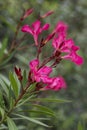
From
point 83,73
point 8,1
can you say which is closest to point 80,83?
point 83,73

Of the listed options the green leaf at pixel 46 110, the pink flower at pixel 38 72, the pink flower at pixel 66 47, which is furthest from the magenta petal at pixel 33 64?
the green leaf at pixel 46 110

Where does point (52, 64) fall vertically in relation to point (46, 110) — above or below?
above

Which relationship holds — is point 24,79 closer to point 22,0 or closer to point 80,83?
point 22,0

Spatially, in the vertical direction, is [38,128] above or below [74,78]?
above

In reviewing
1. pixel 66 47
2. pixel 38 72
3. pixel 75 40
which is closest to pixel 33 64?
pixel 38 72

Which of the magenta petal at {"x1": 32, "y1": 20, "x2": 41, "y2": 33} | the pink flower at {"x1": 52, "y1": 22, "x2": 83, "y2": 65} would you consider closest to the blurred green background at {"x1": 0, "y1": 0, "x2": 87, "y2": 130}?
the magenta petal at {"x1": 32, "y1": 20, "x2": 41, "y2": 33}

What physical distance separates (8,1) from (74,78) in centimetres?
135

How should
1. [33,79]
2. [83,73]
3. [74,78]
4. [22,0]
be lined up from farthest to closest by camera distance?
[83,73], [74,78], [22,0], [33,79]

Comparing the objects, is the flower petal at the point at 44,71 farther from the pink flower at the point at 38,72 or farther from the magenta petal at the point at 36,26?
the magenta petal at the point at 36,26

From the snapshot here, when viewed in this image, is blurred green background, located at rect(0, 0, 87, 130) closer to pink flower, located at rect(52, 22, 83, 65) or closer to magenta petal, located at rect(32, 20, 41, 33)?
magenta petal, located at rect(32, 20, 41, 33)

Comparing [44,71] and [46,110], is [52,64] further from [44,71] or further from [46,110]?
[46,110]

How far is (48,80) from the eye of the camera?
1.43 m

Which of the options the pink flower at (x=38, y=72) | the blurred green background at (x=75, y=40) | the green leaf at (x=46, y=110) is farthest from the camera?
the blurred green background at (x=75, y=40)

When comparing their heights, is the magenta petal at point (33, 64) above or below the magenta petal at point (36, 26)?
above
